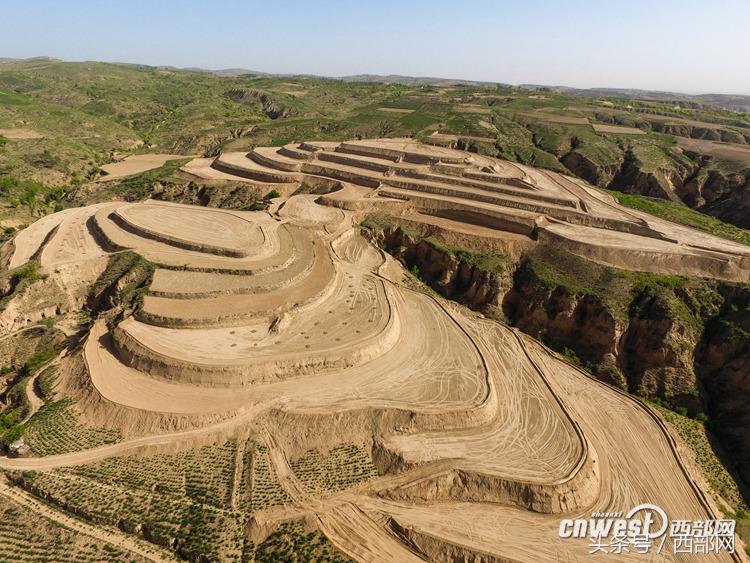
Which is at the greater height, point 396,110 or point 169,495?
point 396,110

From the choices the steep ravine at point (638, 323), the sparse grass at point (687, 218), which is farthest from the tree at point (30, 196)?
the sparse grass at point (687, 218)

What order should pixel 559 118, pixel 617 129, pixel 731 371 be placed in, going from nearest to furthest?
pixel 731 371, pixel 617 129, pixel 559 118

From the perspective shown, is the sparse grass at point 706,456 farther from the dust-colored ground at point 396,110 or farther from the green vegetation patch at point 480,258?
the dust-colored ground at point 396,110

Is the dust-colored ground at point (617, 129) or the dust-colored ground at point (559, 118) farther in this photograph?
the dust-colored ground at point (559, 118)

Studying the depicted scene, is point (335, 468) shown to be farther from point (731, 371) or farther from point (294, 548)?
point (731, 371)

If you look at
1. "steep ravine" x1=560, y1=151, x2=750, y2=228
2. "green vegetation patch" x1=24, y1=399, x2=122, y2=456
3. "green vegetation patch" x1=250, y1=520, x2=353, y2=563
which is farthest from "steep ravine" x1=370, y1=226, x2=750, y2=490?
"steep ravine" x1=560, y1=151, x2=750, y2=228

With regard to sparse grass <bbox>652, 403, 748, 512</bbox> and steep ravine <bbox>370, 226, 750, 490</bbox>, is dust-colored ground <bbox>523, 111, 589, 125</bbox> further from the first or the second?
sparse grass <bbox>652, 403, 748, 512</bbox>

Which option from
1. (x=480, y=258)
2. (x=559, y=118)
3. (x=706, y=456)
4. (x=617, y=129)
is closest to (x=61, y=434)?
(x=480, y=258)
